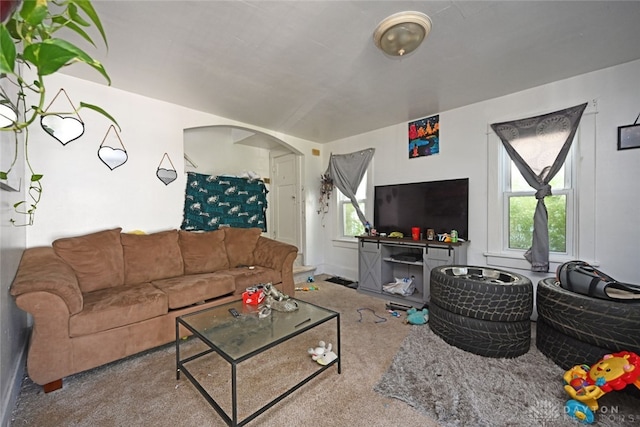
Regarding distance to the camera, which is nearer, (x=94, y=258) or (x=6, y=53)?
(x=6, y=53)

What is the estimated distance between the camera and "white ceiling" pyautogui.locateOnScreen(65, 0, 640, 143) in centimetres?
162

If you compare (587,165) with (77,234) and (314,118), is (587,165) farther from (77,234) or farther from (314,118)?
(77,234)

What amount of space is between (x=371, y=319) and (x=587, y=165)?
250cm

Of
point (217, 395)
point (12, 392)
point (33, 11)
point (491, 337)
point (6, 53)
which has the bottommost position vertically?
point (217, 395)

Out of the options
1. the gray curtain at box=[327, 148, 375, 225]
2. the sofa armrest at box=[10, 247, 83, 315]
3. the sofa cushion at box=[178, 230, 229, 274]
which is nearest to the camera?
the sofa armrest at box=[10, 247, 83, 315]

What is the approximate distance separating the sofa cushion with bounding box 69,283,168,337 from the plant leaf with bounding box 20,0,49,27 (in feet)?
6.15

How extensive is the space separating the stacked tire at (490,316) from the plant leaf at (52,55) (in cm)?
241

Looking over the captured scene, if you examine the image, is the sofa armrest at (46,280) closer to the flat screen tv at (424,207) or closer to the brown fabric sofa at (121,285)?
the brown fabric sofa at (121,285)

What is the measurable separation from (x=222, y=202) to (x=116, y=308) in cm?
218

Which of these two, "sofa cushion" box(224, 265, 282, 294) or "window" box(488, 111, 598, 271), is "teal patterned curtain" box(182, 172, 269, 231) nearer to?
"sofa cushion" box(224, 265, 282, 294)

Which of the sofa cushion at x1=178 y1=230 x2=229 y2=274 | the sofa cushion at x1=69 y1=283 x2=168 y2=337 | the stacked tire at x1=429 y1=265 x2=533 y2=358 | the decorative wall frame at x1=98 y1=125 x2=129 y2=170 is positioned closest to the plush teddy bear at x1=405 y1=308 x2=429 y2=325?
the stacked tire at x1=429 y1=265 x2=533 y2=358

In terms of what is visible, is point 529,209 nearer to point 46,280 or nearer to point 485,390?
point 485,390

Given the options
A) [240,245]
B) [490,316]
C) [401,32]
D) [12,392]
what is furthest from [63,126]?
[490,316]

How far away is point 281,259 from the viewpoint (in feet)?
9.83
